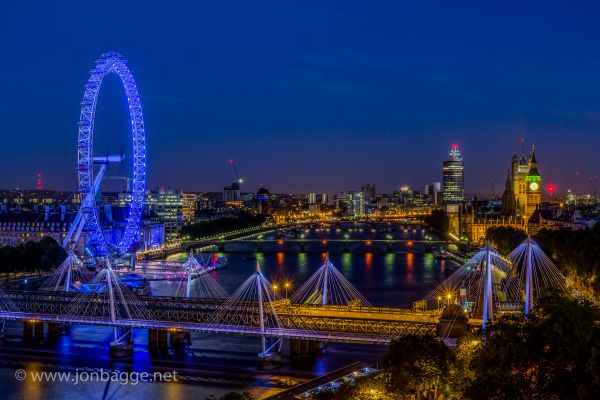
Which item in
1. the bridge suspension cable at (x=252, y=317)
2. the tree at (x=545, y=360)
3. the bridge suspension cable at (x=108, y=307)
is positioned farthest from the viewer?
the bridge suspension cable at (x=108, y=307)

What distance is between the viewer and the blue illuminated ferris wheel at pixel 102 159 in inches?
1243

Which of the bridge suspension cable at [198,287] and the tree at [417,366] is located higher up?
the tree at [417,366]

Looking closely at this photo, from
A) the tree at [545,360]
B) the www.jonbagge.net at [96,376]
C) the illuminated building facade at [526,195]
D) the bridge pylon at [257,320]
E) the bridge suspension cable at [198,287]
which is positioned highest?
the illuminated building facade at [526,195]

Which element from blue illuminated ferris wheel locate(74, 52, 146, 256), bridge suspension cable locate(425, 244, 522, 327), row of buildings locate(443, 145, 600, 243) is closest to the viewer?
bridge suspension cable locate(425, 244, 522, 327)

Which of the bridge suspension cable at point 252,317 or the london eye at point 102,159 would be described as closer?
the bridge suspension cable at point 252,317

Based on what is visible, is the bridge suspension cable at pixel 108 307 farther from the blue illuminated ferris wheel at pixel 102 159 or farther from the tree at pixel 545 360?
the tree at pixel 545 360

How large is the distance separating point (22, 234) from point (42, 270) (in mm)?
14623

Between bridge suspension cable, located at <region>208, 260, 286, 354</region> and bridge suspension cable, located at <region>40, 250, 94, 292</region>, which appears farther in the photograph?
bridge suspension cable, located at <region>40, 250, 94, 292</region>

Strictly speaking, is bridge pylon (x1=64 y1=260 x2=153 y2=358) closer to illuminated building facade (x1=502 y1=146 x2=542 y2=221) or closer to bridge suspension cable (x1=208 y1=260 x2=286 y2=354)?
bridge suspension cable (x1=208 y1=260 x2=286 y2=354)

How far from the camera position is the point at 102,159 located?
32.7 metres

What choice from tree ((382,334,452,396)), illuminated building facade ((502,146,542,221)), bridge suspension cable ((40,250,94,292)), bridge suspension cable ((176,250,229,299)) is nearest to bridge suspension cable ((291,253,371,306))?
bridge suspension cable ((176,250,229,299))

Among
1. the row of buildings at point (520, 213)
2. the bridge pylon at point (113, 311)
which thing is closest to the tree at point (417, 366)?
the bridge pylon at point (113, 311)

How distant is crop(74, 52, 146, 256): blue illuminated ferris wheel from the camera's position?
1243 inches

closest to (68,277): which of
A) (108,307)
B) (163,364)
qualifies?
(108,307)
